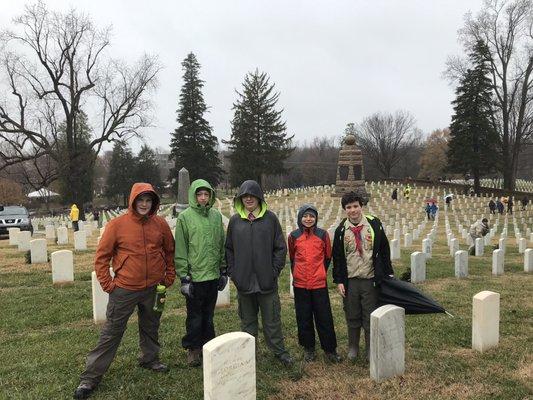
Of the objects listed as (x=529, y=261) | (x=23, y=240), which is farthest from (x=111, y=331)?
(x=23, y=240)

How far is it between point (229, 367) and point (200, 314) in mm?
1271

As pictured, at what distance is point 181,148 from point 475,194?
28269mm

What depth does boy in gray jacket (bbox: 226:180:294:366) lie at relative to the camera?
4.29 m

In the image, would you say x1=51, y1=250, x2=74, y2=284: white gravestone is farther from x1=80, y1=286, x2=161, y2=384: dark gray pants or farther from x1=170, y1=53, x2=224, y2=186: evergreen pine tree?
x1=170, y1=53, x2=224, y2=186: evergreen pine tree

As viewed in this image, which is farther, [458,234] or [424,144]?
[424,144]

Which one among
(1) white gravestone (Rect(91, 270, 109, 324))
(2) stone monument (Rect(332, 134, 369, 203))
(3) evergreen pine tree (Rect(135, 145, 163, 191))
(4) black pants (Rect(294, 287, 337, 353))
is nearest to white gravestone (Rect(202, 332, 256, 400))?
(4) black pants (Rect(294, 287, 337, 353))

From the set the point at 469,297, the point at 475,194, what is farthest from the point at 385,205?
the point at 469,297

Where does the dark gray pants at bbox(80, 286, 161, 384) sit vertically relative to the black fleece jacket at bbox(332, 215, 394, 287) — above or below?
below

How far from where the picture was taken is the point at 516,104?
44844 mm

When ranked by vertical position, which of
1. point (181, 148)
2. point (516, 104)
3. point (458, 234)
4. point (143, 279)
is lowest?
point (458, 234)

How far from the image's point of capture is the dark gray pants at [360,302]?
178 inches

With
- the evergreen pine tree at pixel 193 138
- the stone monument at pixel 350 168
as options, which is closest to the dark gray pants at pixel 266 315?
the stone monument at pixel 350 168

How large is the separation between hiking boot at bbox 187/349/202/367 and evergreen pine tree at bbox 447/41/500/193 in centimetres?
4237

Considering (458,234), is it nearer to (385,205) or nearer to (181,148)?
(385,205)
